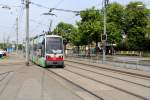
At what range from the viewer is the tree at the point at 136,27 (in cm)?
10241

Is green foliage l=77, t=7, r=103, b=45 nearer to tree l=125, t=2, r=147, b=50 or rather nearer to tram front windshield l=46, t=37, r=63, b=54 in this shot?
tree l=125, t=2, r=147, b=50

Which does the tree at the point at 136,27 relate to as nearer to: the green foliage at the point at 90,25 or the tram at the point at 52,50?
the green foliage at the point at 90,25

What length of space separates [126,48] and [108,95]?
94.6 m

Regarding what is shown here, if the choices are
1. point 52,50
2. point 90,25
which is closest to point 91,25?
point 90,25

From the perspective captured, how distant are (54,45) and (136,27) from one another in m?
65.0

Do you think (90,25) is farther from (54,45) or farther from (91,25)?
(54,45)

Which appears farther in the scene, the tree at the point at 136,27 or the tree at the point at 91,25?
the tree at the point at 136,27

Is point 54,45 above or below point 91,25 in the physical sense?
below

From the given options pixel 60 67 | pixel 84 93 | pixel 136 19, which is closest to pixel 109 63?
pixel 60 67

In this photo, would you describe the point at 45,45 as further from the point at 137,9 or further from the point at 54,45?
the point at 137,9

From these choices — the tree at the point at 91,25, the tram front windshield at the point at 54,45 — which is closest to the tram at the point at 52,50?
the tram front windshield at the point at 54,45

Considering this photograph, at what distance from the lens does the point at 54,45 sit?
4072cm

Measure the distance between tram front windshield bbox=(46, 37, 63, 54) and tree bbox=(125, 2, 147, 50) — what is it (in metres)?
63.4

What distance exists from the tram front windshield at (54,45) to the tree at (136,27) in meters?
63.4
